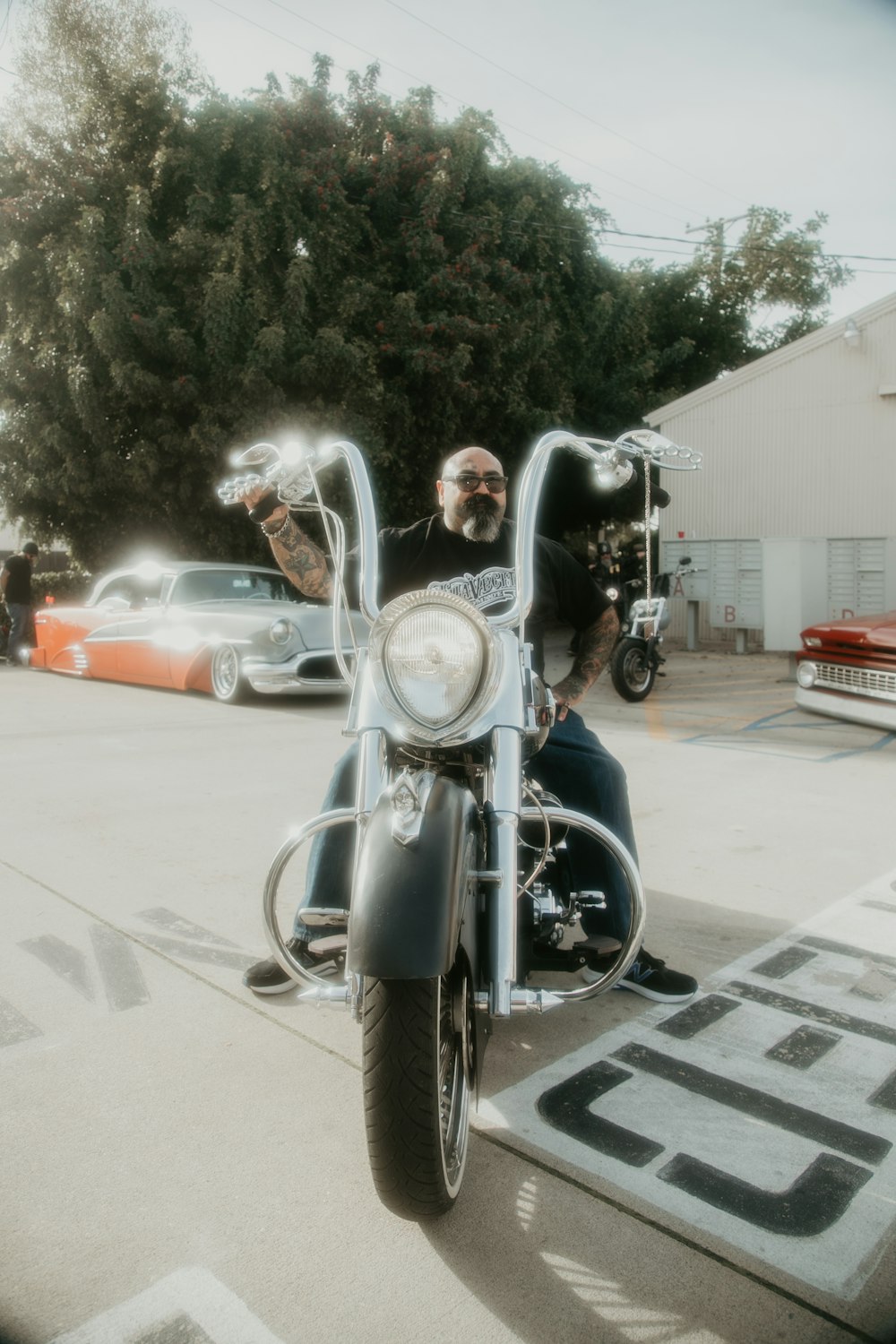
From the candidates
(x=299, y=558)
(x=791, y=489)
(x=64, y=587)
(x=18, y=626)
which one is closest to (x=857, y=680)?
(x=299, y=558)

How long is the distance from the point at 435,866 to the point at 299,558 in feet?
4.02

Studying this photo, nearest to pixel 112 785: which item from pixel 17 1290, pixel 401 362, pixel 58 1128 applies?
pixel 58 1128

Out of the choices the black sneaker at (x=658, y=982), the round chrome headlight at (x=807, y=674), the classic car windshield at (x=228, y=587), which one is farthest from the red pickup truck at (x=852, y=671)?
the black sneaker at (x=658, y=982)

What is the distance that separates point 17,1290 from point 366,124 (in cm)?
1810

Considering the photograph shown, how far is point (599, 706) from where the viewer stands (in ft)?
31.9

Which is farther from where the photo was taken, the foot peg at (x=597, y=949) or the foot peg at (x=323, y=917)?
the foot peg at (x=597, y=949)

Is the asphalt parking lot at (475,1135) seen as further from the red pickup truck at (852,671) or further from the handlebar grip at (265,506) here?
the red pickup truck at (852,671)

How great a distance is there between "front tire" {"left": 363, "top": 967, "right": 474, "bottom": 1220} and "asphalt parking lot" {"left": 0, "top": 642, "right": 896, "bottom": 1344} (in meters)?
0.16

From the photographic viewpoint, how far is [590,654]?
3.22m

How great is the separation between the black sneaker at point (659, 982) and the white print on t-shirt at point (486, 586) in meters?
1.18

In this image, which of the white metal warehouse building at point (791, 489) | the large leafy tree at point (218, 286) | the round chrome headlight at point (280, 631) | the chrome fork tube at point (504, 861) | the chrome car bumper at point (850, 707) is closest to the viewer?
the chrome fork tube at point (504, 861)

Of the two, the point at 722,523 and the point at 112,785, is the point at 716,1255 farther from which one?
the point at 722,523

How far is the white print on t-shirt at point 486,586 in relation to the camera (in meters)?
2.88

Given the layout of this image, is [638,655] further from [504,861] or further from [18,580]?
[18,580]
